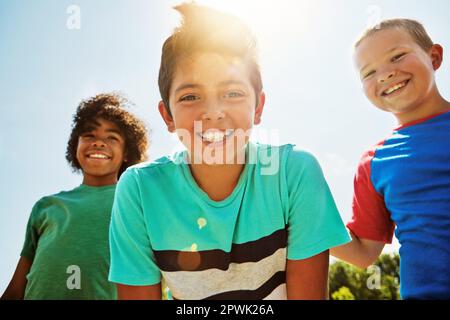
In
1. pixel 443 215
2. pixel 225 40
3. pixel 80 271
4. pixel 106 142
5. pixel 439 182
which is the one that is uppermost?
pixel 225 40

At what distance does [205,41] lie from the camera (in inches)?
103

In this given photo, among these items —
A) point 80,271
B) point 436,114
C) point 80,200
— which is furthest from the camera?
point 80,200

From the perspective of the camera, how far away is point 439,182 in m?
2.51

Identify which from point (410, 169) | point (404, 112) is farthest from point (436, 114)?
point (410, 169)

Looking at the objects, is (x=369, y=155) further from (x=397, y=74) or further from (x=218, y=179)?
(x=218, y=179)

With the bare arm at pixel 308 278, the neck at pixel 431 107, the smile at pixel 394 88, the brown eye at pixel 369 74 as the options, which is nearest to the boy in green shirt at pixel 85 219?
the bare arm at pixel 308 278

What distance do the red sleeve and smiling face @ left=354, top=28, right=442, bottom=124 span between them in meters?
0.45

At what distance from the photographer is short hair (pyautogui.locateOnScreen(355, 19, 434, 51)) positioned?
3092 millimetres

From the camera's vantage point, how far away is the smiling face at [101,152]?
156 inches

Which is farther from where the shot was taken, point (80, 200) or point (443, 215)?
point (80, 200)

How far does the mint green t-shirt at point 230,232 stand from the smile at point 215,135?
331mm

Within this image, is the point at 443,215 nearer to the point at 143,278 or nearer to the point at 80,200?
the point at 143,278

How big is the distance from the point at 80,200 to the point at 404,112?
2948mm

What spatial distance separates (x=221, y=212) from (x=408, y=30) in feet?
6.75
